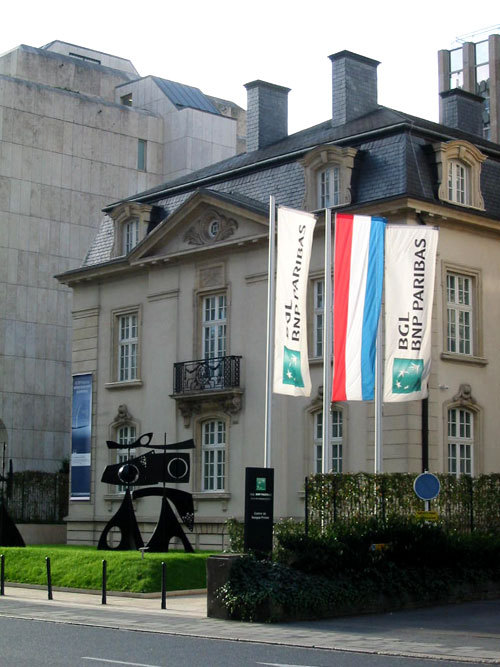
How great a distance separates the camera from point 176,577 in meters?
26.4

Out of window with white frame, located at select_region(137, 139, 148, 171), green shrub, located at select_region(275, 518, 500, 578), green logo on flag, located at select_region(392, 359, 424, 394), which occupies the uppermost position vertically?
window with white frame, located at select_region(137, 139, 148, 171)

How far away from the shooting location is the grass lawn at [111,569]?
1017 inches

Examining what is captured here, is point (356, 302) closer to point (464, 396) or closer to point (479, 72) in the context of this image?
point (464, 396)

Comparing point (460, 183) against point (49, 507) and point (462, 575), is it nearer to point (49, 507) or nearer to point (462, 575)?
point (462, 575)

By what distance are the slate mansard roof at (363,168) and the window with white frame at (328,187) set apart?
0.52 m

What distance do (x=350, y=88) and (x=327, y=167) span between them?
15.3 ft

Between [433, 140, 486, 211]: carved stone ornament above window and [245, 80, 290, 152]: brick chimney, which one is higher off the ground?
[245, 80, 290, 152]: brick chimney

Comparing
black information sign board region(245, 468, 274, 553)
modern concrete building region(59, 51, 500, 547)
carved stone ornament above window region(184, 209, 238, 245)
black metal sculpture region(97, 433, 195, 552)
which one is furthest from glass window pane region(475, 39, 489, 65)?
black information sign board region(245, 468, 274, 553)

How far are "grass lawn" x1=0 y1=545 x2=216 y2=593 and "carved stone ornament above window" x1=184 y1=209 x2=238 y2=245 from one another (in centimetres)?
1182

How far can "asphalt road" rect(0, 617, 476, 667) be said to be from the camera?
48.5 ft

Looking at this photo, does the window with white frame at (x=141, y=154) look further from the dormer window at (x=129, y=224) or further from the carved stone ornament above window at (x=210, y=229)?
the carved stone ornament above window at (x=210, y=229)

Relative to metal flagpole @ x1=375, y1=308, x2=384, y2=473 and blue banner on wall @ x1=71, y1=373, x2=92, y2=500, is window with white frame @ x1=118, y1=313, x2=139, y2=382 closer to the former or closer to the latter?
blue banner on wall @ x1=71, y1=373, x2=92, y2=500

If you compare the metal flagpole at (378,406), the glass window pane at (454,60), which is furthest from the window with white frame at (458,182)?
the glass window pane at (454,60)

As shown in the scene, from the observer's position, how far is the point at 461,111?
4025 centimetres
